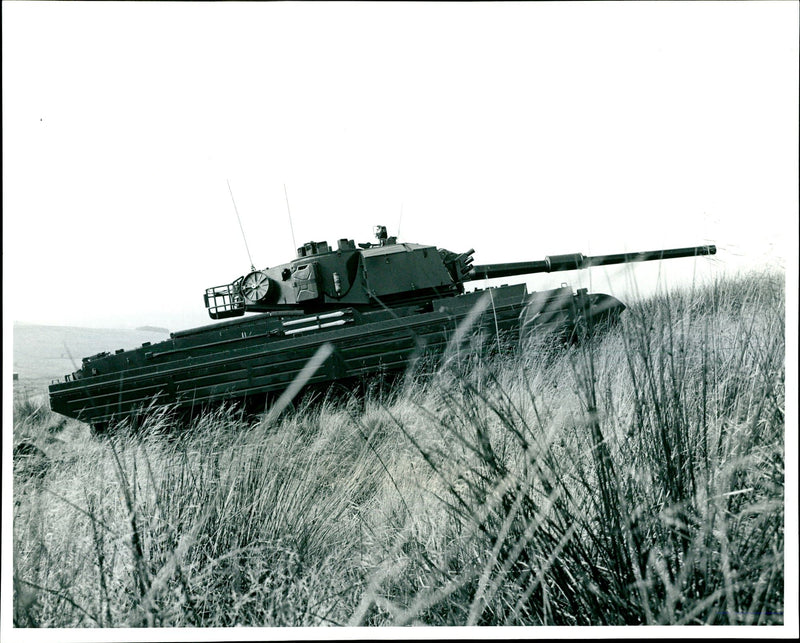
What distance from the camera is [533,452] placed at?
2398 millimetres

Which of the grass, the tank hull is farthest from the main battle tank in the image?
the grass

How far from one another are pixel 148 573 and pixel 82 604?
0.92ft

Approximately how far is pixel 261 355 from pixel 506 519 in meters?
3.72

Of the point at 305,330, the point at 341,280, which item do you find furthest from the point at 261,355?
the point at 341,280

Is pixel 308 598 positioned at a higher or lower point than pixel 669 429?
lower

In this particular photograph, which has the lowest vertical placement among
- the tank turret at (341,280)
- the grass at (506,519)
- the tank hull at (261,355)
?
the grass at (506,519)

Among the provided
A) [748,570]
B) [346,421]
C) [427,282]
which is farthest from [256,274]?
[748,570]

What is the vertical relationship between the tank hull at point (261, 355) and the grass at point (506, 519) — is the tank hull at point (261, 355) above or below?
above

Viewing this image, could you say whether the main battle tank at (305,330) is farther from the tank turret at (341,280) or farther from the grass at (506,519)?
the grass at (506,519)

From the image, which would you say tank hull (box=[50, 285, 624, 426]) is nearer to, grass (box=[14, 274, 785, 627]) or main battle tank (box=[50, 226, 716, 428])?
main battle tank (box=[50, 226, 716, 428])

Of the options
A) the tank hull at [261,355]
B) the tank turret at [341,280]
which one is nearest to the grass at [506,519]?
the tank hull at [261,355]

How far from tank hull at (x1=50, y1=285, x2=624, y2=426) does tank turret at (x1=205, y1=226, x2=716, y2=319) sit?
8.5 inches

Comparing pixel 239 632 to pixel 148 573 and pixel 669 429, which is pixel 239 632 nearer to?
pixel 148 573

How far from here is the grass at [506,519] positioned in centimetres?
225
